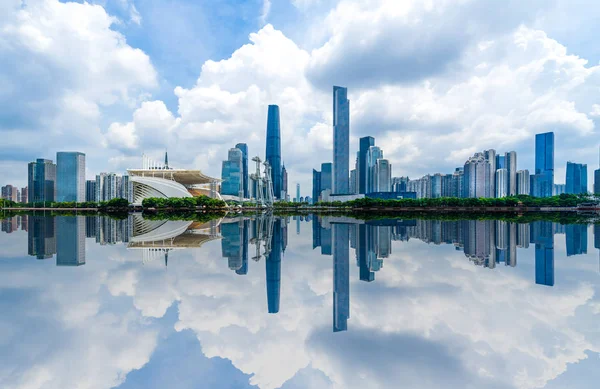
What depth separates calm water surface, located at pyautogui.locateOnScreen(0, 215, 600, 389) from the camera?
152 inches

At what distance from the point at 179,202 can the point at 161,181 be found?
909cm

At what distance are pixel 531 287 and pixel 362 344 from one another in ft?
17.8

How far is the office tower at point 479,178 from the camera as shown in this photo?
111m

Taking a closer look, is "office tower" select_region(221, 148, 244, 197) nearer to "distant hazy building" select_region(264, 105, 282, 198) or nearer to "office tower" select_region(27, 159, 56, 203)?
"distant hazy building" select_region(264, 105, 282, 198)

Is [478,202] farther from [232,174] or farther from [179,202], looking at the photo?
[232,174]

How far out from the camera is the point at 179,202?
70.0 metres

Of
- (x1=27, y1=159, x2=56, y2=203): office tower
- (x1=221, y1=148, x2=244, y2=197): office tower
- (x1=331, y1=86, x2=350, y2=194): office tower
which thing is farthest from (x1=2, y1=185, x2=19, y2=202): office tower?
(x1=331, y1=86, x2=350, y2=194): office tower

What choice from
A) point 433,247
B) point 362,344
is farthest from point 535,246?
point 362,344

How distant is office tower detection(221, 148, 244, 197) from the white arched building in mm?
53561

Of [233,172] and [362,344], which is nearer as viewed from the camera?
[362,344]

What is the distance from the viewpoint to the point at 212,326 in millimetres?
5191

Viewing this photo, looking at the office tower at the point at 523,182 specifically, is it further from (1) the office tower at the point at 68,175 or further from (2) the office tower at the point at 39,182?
(2) the office tower at the point at 39,182

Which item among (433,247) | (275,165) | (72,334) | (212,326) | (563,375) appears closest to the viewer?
(563,375)

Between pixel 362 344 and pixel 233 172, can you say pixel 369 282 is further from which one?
pixel 233 172
